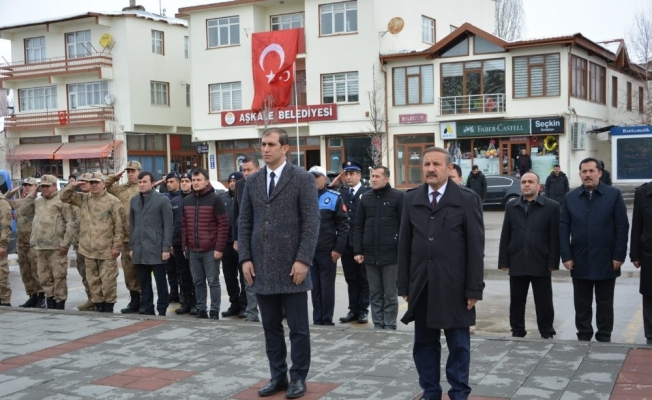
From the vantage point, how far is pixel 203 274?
10055mm

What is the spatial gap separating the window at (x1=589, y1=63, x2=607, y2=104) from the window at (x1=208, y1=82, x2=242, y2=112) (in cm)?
1773

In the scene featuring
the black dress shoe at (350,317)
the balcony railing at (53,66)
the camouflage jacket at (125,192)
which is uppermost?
the balcony railing at (53,66)

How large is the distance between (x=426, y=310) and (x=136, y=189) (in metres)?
6.96

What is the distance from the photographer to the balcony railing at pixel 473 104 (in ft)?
114

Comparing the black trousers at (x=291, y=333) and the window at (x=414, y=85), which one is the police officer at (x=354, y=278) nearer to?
the black trousers at (x=291, y=333)

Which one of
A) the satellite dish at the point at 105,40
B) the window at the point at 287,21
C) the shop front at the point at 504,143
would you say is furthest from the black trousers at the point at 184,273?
the satellite dish at the point at 105,40

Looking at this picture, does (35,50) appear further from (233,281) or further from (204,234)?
(204,234)

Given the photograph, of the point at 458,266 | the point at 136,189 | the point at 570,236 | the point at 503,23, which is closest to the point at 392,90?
the point at 503,23

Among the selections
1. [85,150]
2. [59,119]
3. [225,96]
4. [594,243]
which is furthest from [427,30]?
[594,243]

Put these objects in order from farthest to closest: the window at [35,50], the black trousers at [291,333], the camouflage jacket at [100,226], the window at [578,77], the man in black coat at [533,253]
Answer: the window at [35,50] < the window at [578,77] < the camouflage jacket at [100,226] < the man in black coat at [533,253] < the black trousers at [291,333]

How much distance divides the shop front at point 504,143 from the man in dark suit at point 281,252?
2883cm

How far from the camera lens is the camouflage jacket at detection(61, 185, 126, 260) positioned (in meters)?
10.3

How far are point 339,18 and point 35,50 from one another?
2095 cm

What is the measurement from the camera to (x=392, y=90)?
3725 cm
